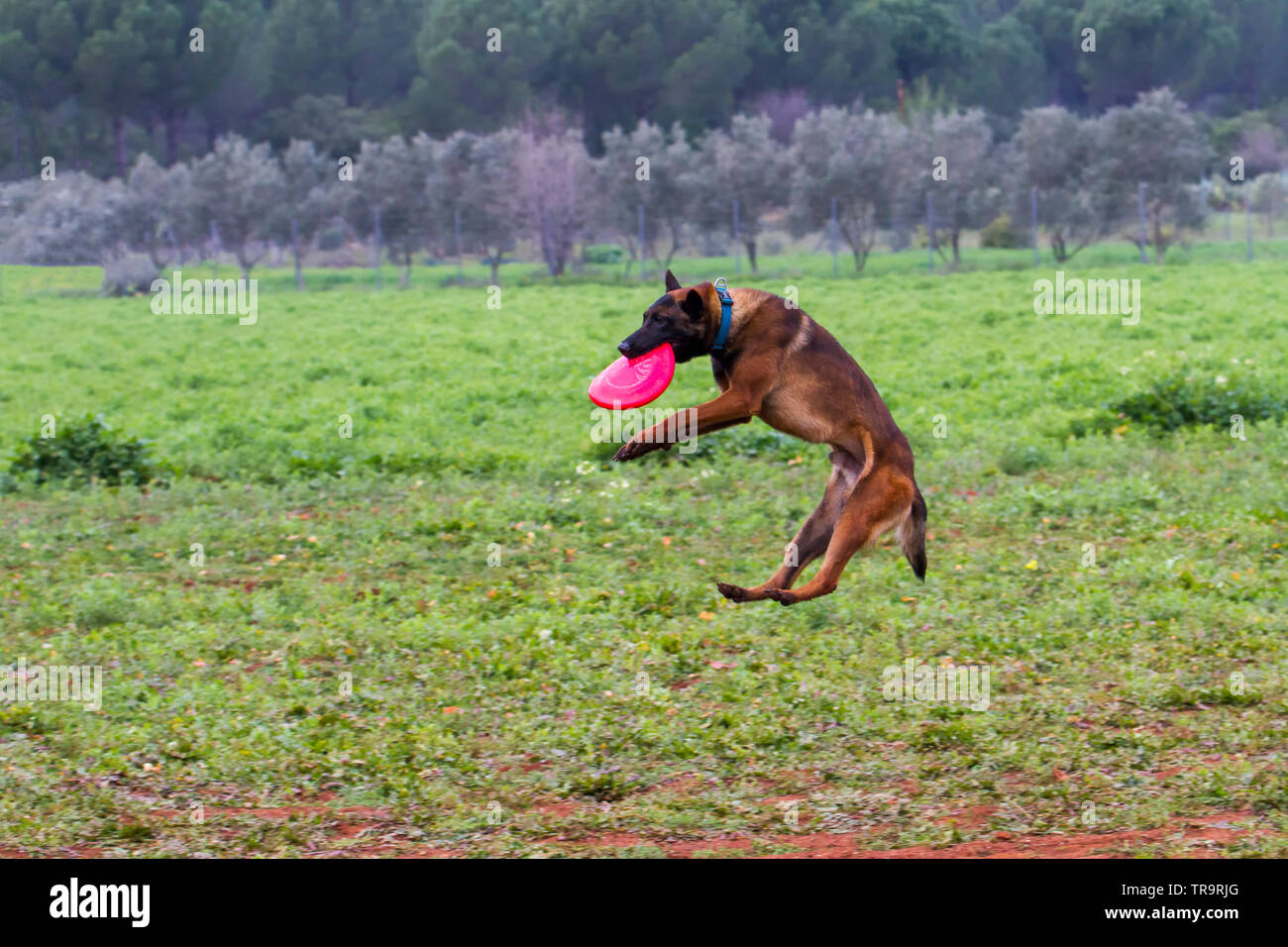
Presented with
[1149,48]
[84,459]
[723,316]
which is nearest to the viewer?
[723,316]

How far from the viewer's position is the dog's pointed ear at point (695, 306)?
4.72 m

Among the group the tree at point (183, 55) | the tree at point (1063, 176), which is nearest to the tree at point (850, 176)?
the tree at point (1063, 176)

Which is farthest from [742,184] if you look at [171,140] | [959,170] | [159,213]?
[171,140]

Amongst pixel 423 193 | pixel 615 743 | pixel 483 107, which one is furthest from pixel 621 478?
pixel 483 107

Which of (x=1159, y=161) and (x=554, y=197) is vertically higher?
(x=1159, y=161)

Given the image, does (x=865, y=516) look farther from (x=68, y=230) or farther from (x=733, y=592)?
(x=68, y=230)

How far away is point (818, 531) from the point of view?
552 cm

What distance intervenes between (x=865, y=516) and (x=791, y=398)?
523 mm

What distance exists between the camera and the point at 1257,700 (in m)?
8.60

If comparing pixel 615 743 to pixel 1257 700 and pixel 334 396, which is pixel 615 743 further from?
pixel 334 396

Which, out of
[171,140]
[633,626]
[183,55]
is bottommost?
[633,626]

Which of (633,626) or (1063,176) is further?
(1063,176)

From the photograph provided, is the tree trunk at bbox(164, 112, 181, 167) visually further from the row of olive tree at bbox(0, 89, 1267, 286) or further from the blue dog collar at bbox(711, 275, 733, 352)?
the blue dog collar at bbox(711, 275, 733, 352)

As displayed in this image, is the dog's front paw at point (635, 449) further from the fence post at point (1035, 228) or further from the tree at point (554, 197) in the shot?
the tree at point (554, 197)
